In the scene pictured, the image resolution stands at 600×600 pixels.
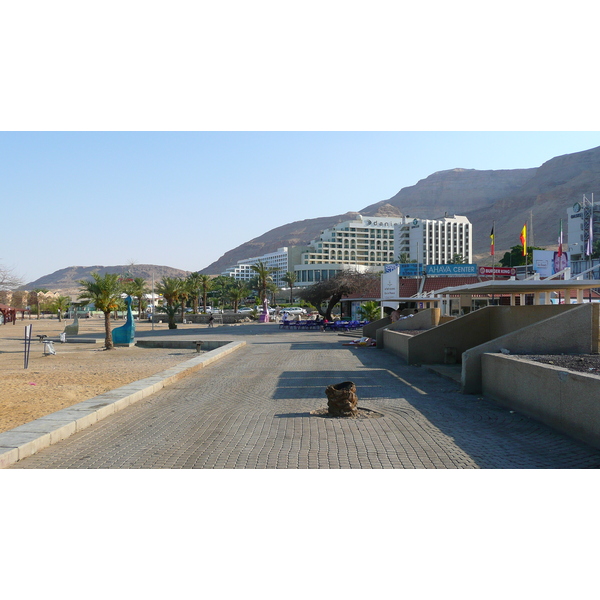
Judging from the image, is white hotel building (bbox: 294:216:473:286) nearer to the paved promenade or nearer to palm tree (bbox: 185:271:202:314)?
palm tree (bbox: 185:271:202:314)

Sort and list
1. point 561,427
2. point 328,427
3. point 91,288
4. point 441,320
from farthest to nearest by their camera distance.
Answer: point 91,288, point 441,320, point 328,427, point 561,427

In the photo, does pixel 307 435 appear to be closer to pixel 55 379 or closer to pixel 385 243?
pixel 55 379

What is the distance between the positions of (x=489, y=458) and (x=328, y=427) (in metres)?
2.15

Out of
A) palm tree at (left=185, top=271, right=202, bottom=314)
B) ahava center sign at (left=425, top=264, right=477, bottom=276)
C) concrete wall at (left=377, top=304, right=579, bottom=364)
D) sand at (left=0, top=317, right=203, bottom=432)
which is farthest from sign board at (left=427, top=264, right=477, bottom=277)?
concrete wall at (left=377, top=304, right=579, bottom=364)

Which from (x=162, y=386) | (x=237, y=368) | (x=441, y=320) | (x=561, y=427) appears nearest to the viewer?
(x=561, y=427)

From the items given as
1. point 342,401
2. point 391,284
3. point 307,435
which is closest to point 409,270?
point 391,284

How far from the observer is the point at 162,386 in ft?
36.7

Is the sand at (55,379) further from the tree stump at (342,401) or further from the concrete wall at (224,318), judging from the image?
the concrete wall at (224,318)

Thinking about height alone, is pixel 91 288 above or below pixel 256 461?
above

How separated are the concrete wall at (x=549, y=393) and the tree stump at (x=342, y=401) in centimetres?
245

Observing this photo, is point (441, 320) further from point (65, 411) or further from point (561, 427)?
point (65, 411)

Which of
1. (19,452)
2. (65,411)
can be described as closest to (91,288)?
(65,411)

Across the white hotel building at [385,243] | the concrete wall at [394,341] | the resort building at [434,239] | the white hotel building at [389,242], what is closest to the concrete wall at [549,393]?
the concrete wall at [394,341]

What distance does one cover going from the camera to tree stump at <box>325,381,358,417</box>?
7.71 m
